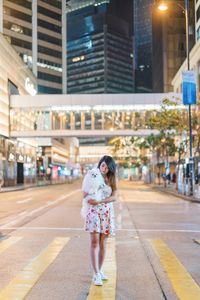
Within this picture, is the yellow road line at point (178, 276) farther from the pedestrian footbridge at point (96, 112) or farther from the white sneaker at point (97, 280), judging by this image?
the pedestrian footbridge at point (96, 112)

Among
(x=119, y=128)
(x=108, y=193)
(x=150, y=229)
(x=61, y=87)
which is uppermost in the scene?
(x=61, y=87)

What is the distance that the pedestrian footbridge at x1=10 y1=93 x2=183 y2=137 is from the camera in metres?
66.6

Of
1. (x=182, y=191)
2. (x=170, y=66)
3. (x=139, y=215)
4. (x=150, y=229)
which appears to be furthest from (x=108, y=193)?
(x=170, y=66)

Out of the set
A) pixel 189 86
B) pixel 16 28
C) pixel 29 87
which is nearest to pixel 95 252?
pixel 189 86

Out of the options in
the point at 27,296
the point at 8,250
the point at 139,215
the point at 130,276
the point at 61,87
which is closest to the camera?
the point at 27,296

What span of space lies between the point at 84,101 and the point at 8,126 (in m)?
10.4

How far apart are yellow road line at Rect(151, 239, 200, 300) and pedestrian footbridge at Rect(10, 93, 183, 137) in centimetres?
5465

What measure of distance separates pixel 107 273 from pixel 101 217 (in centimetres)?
145

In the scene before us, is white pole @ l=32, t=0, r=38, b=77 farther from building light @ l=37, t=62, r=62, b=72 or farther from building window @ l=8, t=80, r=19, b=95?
building window @ l=8, t=80, r=19, b=95

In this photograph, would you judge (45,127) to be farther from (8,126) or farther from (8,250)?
(8,250)

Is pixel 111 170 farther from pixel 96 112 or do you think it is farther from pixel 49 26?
pixel 49 26

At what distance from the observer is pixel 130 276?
8.70m

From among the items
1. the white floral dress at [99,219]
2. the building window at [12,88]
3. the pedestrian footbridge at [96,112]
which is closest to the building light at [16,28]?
the building window at [12,88]

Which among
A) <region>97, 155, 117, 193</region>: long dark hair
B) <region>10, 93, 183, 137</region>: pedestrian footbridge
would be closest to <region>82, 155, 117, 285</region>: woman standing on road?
<region>97, 155, 117, 193</region>: long dark hair
